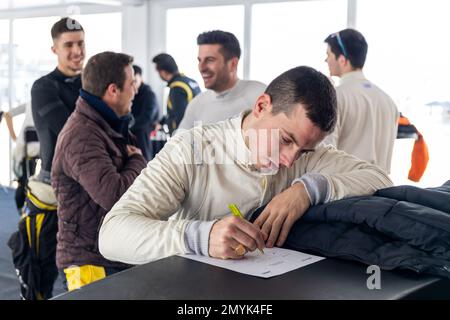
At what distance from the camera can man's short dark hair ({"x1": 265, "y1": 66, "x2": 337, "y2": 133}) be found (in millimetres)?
1317

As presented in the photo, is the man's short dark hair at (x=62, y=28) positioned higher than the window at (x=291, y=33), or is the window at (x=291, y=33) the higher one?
the window at (x=291, y=33)

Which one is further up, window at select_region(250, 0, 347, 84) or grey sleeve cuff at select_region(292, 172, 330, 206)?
window at select_region(250, 0, 347, 84)

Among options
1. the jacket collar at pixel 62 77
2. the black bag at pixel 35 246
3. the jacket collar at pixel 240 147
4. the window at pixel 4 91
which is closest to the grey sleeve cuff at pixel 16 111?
the jacket collar at pixel 62 77

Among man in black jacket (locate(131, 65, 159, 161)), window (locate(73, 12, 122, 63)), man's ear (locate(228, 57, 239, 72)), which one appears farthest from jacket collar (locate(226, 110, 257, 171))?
window (locate(73, 12, 122, 63))

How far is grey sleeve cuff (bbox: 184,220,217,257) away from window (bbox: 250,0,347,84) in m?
4.06

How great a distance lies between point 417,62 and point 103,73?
350 centimetres

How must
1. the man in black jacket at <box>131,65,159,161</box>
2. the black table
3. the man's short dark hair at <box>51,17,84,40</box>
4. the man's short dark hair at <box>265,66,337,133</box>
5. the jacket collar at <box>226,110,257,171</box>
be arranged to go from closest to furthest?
the black table → the man's short dark hair at <box>265,66,337,133</box> → the jacket collar at <box>226,110,257,171</box> → the man's short dark hair at <box>51,17,84,40</box> → the man in black jacket at <box>131,65,159,161</box>

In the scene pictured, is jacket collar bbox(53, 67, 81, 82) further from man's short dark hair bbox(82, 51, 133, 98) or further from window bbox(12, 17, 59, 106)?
window bbox(12, 17, 59, 106)

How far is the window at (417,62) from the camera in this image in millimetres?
4750

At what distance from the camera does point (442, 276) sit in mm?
1046

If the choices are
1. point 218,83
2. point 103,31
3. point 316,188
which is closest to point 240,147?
point 316,188

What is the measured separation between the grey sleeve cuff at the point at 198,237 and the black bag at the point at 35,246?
61.1 inches

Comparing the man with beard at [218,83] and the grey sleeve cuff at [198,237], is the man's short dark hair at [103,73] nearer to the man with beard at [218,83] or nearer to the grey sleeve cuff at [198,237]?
the man with beard at [218,83]
